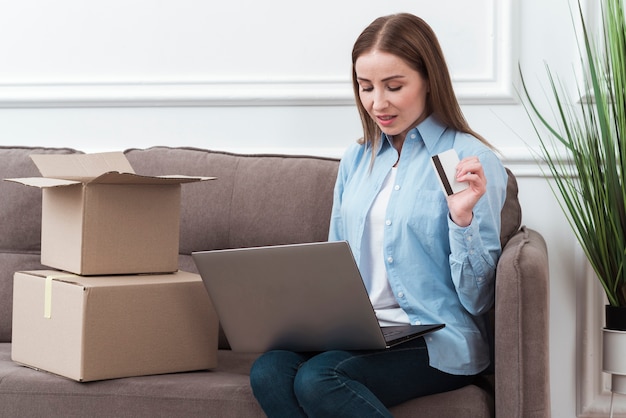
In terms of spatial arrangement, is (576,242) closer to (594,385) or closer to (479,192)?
(594,385)

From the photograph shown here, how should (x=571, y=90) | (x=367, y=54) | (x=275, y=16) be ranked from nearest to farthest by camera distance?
(x=367, y=54) → (x=571, y=90) → (x=275, y=16)

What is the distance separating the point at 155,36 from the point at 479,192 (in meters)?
1.22

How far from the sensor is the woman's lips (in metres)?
1.74

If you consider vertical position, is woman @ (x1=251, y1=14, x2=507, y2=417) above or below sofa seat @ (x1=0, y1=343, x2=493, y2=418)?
above

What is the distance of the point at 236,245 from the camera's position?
202 centimetres

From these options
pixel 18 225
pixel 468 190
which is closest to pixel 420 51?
pixel 468 190

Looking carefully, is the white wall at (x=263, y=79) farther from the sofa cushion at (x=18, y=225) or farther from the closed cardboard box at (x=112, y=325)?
the closed cardboard box at (x=112, y=325)

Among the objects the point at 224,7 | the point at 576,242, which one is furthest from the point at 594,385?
the point at 224,7

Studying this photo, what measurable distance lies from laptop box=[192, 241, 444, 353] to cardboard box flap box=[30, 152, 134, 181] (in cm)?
37

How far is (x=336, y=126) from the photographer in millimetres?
2291

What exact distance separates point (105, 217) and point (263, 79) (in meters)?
0.77

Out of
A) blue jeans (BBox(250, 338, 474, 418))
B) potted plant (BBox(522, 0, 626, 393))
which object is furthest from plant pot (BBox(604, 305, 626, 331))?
blue jeans (BBox(250, 338, 474, 418))

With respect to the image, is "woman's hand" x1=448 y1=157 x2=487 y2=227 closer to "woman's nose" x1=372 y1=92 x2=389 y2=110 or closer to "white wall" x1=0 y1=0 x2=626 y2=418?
"woman's nose" x1=372 y1=92 x2=389 y2=110

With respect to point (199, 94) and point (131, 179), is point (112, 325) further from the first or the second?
point (199, 94)
